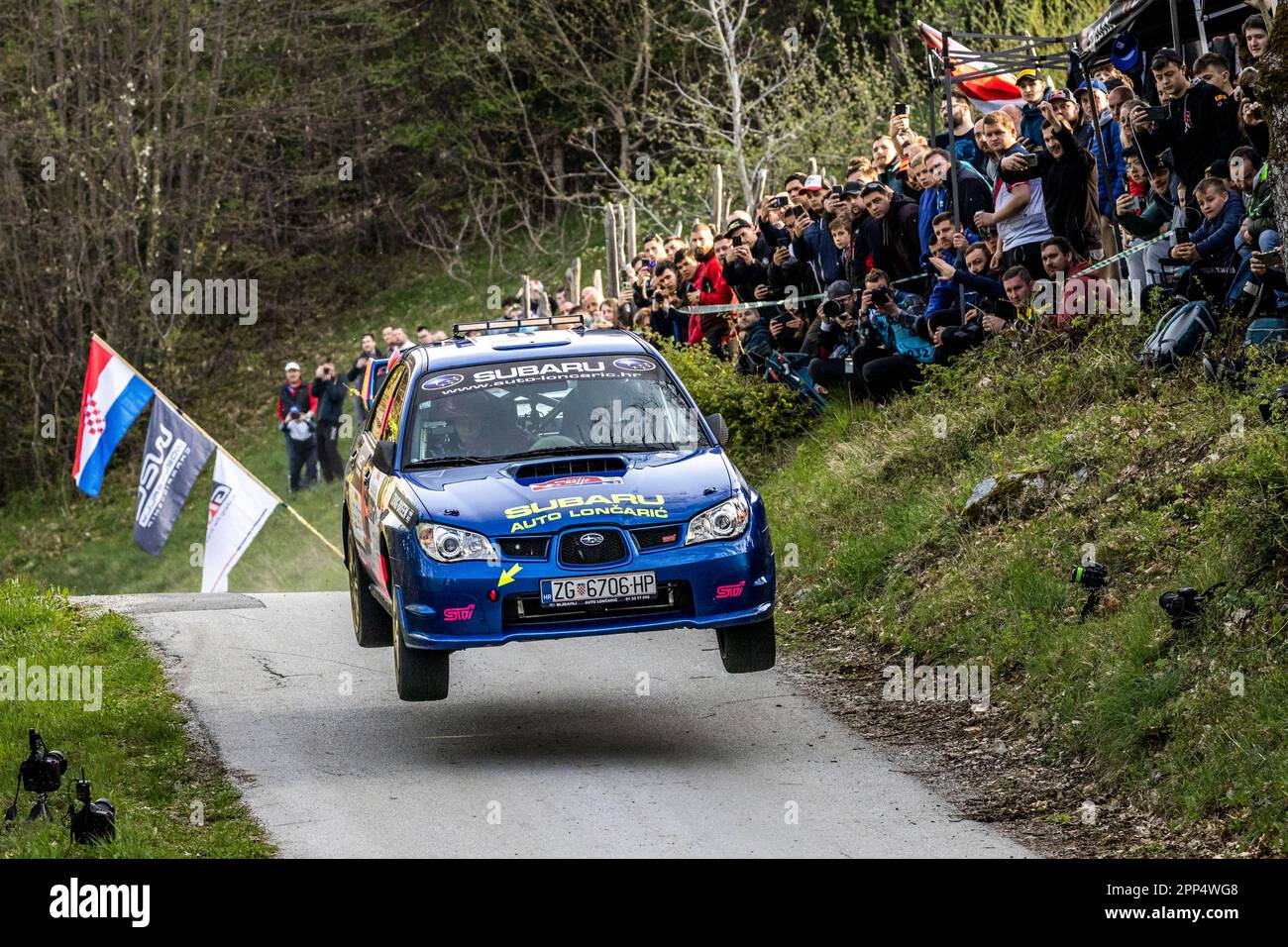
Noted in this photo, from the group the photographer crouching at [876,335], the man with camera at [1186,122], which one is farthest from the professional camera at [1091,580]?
the photographer crouching at [876,335]

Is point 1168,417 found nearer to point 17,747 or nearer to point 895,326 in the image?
point 895,326

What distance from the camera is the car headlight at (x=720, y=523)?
9.56 m

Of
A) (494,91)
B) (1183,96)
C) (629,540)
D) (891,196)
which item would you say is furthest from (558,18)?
(629,540)

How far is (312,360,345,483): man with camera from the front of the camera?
32688 millimetres

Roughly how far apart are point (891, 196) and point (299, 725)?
24.3 ft

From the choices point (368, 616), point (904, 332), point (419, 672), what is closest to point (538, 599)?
point (419, 672)

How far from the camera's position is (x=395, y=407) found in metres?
11.4

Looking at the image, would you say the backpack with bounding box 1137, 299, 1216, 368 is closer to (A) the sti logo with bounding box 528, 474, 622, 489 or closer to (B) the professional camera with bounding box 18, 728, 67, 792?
(A) the sti logo with bounding box 528, 474, 622, 489

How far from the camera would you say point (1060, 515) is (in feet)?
38.2

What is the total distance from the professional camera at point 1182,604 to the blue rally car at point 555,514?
2.02m

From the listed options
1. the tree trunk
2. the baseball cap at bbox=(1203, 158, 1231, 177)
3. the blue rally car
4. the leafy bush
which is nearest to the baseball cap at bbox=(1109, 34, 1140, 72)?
the baseball cap at bbox=(1203, 158, 1231, 177)

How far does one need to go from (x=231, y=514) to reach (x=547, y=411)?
10.7 meters

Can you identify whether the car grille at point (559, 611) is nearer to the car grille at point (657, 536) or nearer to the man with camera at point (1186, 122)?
the car grille at point (657, 536)

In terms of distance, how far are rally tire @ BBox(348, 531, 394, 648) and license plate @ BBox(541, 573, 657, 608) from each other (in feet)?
8.44
